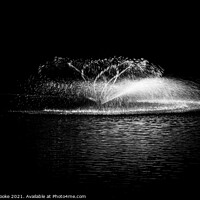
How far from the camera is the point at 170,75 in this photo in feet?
166

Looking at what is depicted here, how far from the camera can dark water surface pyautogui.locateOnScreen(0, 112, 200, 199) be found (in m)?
8.89

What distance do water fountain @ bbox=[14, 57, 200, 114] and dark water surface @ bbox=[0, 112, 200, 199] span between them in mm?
6719

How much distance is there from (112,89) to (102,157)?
26.5 m

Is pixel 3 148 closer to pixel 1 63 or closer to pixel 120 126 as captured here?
pixel 120 126

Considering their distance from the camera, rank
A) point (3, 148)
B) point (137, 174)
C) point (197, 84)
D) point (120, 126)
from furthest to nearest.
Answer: point (197, 84)
point (120, 126)
point (3, 148)
point (137, 174)

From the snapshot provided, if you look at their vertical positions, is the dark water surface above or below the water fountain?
below

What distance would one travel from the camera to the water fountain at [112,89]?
26859mm

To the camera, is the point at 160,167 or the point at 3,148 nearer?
the point at 160,167

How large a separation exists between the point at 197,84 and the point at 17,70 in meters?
20.8

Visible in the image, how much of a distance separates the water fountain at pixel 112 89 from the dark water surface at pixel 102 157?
6719 millimetres

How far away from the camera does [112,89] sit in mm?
37688

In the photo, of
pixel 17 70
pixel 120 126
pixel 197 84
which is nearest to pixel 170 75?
pixel 197 84

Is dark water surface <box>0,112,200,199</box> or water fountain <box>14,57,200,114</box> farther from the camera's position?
water fountain <box>14,57,200,114</box>

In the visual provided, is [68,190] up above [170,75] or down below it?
below
